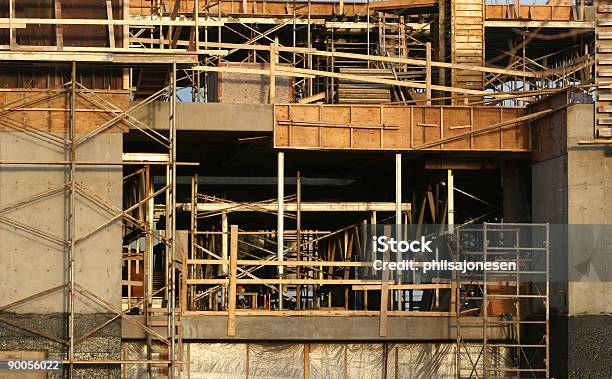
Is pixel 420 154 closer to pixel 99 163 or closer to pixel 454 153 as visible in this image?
pixel 454 153

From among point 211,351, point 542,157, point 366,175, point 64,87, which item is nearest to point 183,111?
point 64,87

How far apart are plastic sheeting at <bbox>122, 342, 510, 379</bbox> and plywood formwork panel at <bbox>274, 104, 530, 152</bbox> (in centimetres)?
508

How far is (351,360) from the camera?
105 ft

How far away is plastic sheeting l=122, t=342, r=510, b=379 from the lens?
103 ft

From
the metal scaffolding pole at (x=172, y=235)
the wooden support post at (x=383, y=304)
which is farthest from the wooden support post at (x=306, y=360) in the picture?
the metal scaffolding pole at (x=172, y=235)

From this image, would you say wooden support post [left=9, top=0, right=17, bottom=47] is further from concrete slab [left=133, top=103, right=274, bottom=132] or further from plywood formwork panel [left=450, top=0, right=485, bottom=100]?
plywood formwork panel [left=450, top=0, right=485, bottom=100]

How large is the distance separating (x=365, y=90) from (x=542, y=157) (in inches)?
260

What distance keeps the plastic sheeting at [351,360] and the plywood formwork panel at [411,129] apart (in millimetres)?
5075

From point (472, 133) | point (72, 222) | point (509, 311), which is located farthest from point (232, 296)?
point (472, 133)

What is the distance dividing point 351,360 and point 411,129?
605cm

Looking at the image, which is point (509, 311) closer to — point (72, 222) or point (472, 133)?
point (472, 133)

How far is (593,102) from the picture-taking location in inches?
1193

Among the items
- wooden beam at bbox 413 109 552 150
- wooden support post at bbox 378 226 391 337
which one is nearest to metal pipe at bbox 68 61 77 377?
wooden support post at bbox 378 226 391 337

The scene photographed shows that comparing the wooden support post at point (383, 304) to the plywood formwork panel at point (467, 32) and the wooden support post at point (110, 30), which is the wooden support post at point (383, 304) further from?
the plywood formwork panel at point (467, 32)
